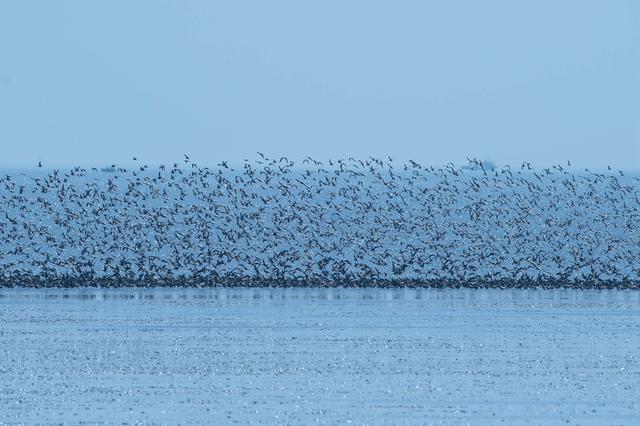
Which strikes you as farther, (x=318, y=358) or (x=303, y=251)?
(x=303, y=251)

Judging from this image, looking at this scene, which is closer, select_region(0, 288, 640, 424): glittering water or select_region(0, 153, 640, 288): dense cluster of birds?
select_region(0, 288, 640, 424): glittering water

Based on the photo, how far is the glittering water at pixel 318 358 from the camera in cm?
2891

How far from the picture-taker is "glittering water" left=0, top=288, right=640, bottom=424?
28906mm

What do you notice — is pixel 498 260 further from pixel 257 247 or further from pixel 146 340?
pixel 146 340

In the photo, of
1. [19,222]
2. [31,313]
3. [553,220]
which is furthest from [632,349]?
[19,222]

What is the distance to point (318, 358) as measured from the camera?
3612 cm

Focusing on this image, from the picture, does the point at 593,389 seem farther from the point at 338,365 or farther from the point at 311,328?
the point at 311,328

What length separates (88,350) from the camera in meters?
37.8

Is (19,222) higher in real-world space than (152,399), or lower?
higher

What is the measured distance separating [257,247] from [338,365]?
39409 mm

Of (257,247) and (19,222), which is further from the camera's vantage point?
(19,222)

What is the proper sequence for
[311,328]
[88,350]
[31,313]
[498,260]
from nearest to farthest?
[88,350] → [311,328] → [31,313] → [498,260]

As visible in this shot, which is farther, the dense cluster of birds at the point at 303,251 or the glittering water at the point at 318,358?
the dense cluster of birds at the point at 303,251

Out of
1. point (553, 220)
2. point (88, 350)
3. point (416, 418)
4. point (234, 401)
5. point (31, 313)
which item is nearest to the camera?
point (416, 418)
